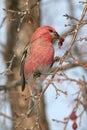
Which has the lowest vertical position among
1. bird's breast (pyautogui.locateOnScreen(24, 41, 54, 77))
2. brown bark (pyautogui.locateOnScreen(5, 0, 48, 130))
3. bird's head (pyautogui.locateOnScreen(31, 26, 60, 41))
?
brown bark (pyautogui.locateOnScreen(5, 0, 48, 130))

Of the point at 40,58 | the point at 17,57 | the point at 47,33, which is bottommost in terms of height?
the point at 17,57

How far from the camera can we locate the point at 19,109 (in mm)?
5828

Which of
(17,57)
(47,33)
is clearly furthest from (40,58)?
(17,57)

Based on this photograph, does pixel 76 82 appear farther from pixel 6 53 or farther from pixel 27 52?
pixel 6 53

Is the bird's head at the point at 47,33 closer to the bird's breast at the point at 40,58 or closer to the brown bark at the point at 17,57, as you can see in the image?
the bird's breast at the point at 40,58

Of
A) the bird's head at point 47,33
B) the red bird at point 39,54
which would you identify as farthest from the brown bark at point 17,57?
the bird's head at point 47,33

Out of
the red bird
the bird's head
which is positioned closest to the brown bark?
the red bird

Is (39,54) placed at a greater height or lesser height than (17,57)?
greater

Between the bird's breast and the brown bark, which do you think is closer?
the bird's breast

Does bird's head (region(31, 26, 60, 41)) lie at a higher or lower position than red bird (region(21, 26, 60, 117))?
higher

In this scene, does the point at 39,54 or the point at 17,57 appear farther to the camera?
the point at 17,57

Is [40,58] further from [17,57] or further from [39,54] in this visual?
[17,57]

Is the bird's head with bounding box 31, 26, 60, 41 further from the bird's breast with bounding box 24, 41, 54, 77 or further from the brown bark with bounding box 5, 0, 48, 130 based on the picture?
the brown bark with bounding box 5, 0, 48, 130

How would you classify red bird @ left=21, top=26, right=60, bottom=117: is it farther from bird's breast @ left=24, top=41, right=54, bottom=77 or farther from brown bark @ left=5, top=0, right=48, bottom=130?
brown bark @ left=5, top=0, right=48, bottom=130
